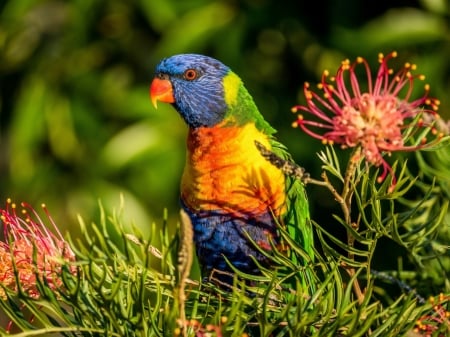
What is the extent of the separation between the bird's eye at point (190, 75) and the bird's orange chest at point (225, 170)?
0.36 feet

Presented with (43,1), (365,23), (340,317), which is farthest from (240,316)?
(43,1)

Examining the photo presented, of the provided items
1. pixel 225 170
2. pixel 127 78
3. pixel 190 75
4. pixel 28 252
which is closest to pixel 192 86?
pixel 190 75

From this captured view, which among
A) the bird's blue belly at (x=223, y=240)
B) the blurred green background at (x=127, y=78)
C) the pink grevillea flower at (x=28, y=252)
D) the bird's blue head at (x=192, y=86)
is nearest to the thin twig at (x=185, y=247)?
the pink grevillea flower at (x=28, y=252)

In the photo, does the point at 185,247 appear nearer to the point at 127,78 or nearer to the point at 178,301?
the point at 178,301

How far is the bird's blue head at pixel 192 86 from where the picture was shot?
1.40 m

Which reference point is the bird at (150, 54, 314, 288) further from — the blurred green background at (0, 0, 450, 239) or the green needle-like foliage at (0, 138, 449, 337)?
the blurred green background at (0, 0, 450, 239)

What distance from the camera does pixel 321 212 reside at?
2307 mm

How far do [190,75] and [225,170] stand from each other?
10.3 inches

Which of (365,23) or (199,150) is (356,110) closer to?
(199,150)

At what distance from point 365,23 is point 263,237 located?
1.09 m

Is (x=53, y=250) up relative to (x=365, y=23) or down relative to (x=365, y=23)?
up

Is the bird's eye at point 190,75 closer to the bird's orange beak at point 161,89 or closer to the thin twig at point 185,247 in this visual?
the bird's orange beak at point 161,89

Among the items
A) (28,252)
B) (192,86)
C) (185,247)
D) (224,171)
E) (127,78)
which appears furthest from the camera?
(127,78)

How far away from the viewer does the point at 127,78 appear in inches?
98.7
